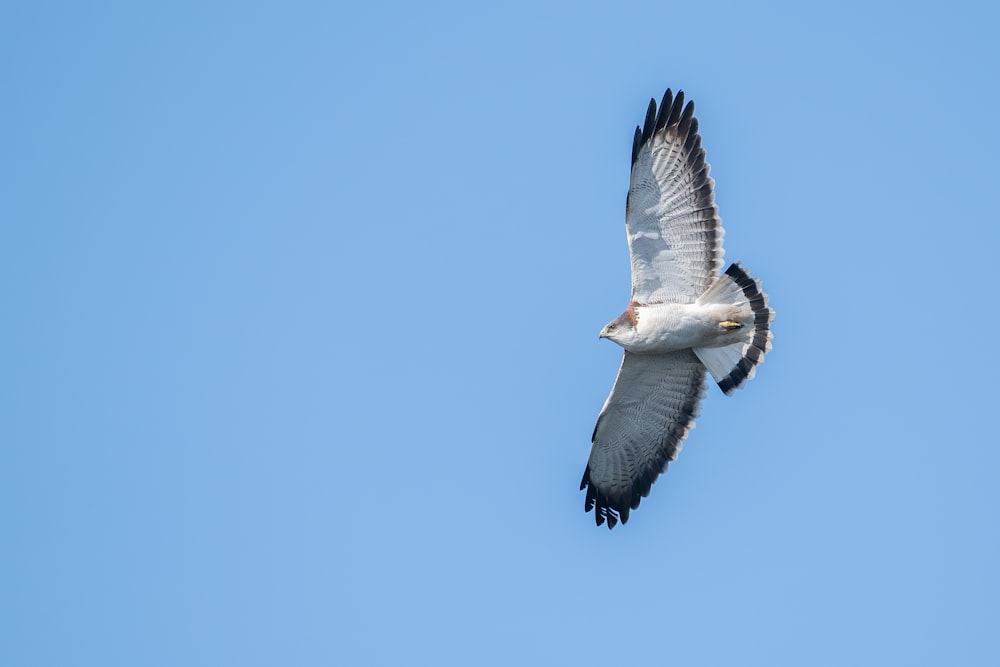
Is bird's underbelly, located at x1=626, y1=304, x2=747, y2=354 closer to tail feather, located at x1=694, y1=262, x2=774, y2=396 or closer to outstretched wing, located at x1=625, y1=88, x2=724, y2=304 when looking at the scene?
tail feather, located at x1=694, y1=262, x2=774, y2=396

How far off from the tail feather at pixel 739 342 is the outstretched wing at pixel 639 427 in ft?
1.13

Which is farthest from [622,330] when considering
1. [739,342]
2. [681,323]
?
[739,342]

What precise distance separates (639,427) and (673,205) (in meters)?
3.01

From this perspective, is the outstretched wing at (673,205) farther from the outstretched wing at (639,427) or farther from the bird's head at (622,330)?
the outstretched wing at (639,427)

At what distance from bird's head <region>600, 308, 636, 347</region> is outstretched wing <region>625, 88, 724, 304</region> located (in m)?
0.49

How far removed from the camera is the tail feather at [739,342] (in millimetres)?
15102

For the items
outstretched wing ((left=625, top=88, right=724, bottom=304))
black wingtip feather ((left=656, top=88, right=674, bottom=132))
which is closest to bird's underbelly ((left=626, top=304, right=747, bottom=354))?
outstretched wing ((left=625, top=88, right=724, bottom=304))

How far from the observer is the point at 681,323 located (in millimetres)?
15250

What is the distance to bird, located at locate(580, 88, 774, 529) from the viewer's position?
15.0 m

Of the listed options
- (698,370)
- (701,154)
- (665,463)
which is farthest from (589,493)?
(701,154)

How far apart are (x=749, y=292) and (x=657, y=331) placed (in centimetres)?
114

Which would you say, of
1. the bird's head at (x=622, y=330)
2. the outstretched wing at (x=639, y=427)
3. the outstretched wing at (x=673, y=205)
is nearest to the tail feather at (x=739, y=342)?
the outstretched wing at (x=673, y=205)

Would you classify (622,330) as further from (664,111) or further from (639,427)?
(664,111)

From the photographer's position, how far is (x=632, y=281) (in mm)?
15367
